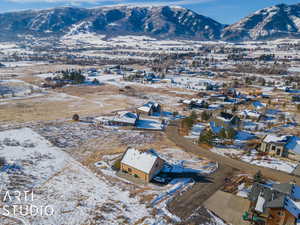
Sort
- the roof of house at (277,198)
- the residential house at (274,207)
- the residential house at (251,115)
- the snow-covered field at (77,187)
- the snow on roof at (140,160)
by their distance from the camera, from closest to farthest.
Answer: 1. the residential house at (274,207)
2. the roof of house at (277,198)
3. the snow-covered field at (77,187)
4. the snow on roof at (140,160)
5. the residential house at (251,115)

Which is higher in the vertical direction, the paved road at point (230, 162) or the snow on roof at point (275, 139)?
the snow on roof at point (275, 139)

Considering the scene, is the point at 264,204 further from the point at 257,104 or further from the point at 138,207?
the point at 257,104

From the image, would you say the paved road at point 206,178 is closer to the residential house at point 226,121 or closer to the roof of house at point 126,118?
the residential house at point 226,121

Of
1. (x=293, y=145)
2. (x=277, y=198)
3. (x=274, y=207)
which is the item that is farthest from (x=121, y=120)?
(x=274, y=207)

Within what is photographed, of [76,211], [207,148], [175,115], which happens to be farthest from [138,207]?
[175,115]

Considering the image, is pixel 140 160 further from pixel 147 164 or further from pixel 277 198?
pixel 277 198

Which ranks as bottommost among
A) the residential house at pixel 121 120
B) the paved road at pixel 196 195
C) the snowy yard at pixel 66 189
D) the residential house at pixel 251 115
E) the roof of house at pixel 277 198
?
the snowy yard at pixel 66 189

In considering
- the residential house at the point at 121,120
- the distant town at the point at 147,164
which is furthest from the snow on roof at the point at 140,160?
the residential house at the point at 121,120

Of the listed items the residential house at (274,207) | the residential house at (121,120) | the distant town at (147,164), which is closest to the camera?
the residential house at (274,207)
